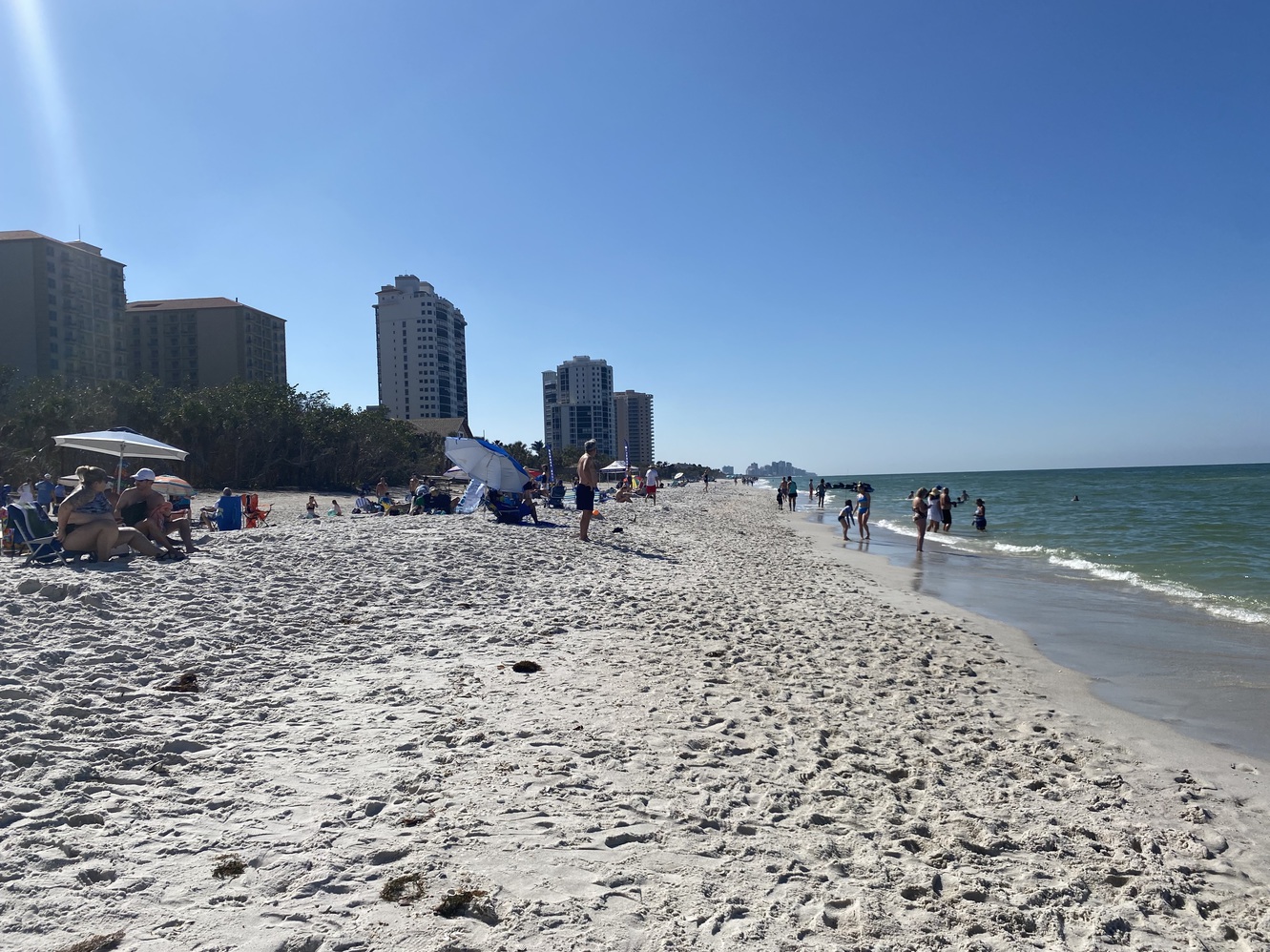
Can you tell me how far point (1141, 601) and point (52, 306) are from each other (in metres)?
97.8

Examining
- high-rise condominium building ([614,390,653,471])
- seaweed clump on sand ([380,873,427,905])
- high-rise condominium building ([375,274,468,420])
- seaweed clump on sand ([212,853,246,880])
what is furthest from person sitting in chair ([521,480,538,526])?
high-rise condominium building ([614,390,653,471])

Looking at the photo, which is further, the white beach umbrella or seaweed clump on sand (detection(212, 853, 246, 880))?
the white beach umbrella

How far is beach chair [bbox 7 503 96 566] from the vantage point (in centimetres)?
898

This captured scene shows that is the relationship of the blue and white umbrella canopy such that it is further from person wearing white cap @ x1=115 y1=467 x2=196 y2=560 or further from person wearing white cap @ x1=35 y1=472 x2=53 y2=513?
person wearing white cap @ x1=35 y1=472 x2=53 y2=513

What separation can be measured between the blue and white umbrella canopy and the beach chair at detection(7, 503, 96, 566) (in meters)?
7.45

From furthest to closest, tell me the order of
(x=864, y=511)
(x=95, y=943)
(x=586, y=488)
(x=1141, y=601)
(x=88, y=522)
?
(x=864, y=511)
(x=586, y=488)
(x=1141, y=601)
(x=88, y=522)
(x=95, y=943)

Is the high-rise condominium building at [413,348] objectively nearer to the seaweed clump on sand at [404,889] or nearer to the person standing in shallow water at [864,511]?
the person standing in shallow water at [864,511]

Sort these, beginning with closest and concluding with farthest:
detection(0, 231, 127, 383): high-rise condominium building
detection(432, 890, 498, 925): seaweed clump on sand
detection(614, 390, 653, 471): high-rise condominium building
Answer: detection(432, 890, 498, 925): seaweed clump on sand
detection(0, 231, 127, 383): high-rise condominium building
detection(614, 390, 653, 471): high-rise condominium building

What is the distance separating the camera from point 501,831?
10.7ft

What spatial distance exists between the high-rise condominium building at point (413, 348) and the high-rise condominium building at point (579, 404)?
110ft

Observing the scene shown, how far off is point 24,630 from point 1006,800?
689cm

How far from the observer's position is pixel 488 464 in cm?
1662

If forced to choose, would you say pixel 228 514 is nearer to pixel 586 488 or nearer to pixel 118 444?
pixel 118 444

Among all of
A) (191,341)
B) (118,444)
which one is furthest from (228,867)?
(191,341)
